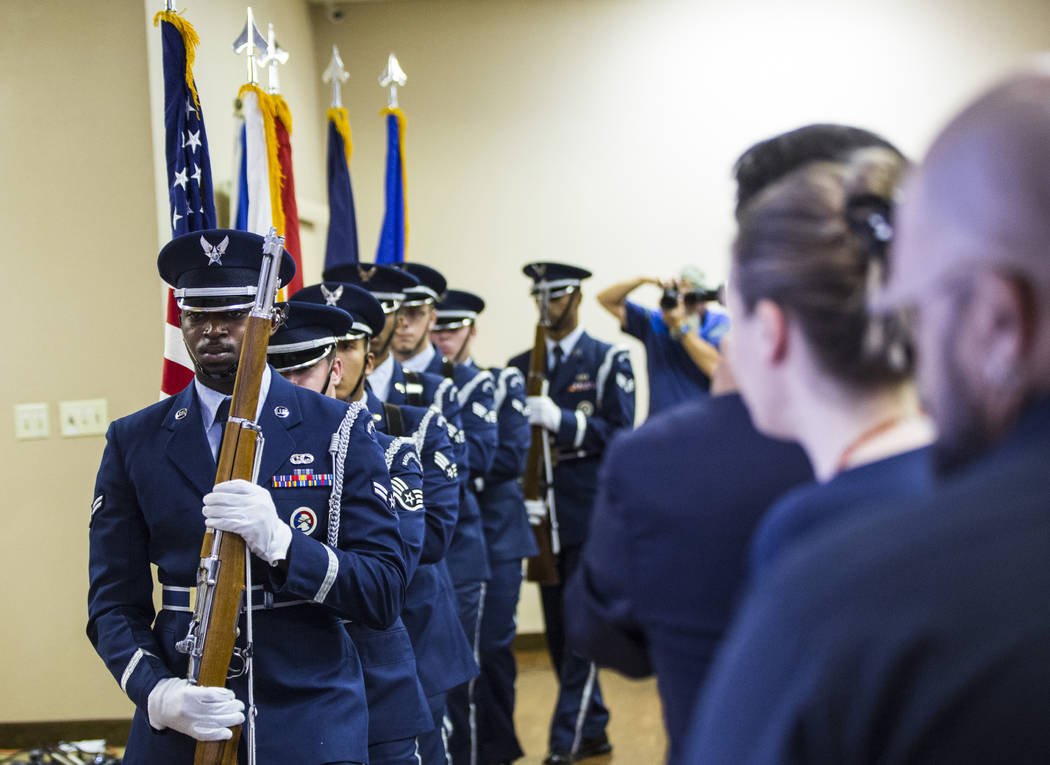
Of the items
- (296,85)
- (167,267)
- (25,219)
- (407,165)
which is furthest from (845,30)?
(167,267)

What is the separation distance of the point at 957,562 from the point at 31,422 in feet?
12.0

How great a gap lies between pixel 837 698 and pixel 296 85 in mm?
5269

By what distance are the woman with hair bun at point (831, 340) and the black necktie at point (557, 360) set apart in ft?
11.7

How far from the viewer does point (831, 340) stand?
0.72 meters

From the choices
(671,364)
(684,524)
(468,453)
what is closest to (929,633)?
(684,524)

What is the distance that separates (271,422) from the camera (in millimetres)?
1794

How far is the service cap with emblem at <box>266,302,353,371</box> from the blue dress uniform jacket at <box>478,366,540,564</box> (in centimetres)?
135

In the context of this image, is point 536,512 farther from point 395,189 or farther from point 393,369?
point 395,189

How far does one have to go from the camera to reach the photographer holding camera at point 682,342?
12.3ft

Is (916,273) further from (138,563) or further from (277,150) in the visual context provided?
(277,150)

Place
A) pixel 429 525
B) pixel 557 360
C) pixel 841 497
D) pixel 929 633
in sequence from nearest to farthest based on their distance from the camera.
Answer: pixel 929 633 → pixel 841 497 → pixel 429 525 → pixel 557 360

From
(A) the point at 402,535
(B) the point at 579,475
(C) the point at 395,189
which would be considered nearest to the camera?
(A) the point at 402,535

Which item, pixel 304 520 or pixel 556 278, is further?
pixel 556 278

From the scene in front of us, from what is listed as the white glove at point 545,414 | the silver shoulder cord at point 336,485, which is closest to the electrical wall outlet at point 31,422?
the white glove at point 545,414
